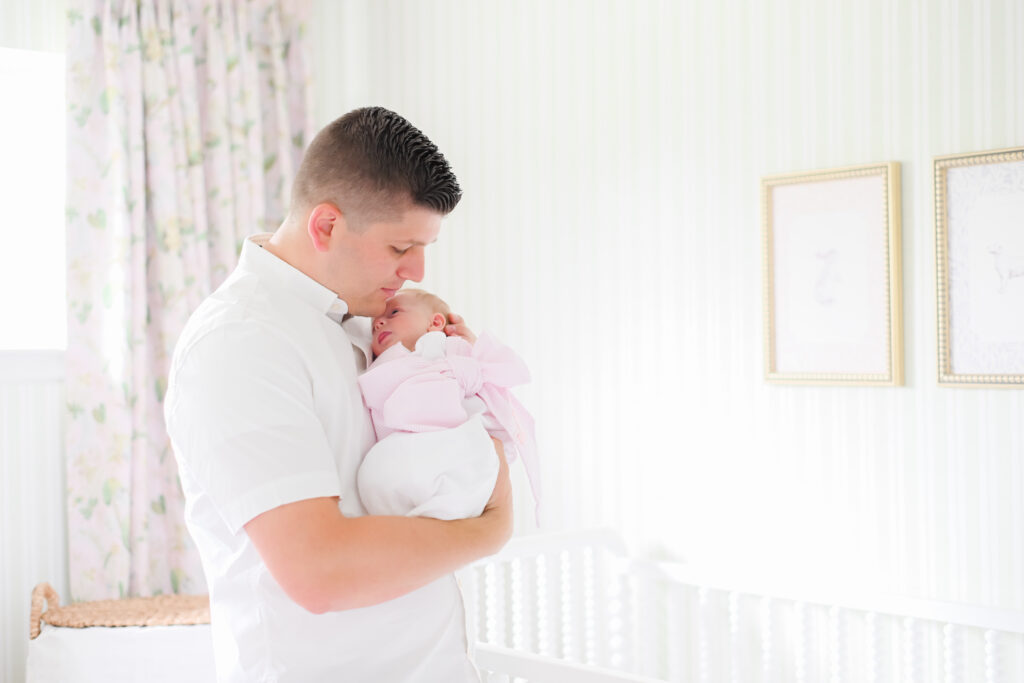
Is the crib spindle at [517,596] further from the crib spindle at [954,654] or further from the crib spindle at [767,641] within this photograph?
the crib spindle at [954,654]

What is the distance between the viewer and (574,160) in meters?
2.91

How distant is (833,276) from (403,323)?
4.25ft

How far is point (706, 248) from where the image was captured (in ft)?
8.59

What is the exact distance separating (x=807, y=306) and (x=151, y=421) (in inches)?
71.7

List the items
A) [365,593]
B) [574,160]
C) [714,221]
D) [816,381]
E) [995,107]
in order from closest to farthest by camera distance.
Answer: [365,593]
[995,107]
[816,381]
[714,221]
[574,160]

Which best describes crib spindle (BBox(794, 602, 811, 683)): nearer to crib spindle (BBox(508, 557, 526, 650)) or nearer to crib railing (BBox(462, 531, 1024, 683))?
crib railing (BBox(462, 531, 1024, 683))

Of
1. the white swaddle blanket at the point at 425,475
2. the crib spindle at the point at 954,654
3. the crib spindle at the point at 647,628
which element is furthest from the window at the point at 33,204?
the crib spindle at the point at 954,654

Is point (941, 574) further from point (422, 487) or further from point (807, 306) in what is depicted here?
point (422, 487)

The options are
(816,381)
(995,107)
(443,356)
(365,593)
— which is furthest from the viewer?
(816,381)

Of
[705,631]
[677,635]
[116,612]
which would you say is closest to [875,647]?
[705,631]

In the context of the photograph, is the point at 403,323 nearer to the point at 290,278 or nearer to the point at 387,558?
the point at 290,278

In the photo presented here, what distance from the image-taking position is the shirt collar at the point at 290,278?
4.26 ft

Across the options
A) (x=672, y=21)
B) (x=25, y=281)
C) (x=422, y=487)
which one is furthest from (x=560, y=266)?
(x=422, y=487)

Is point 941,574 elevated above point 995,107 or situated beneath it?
situated beneath
